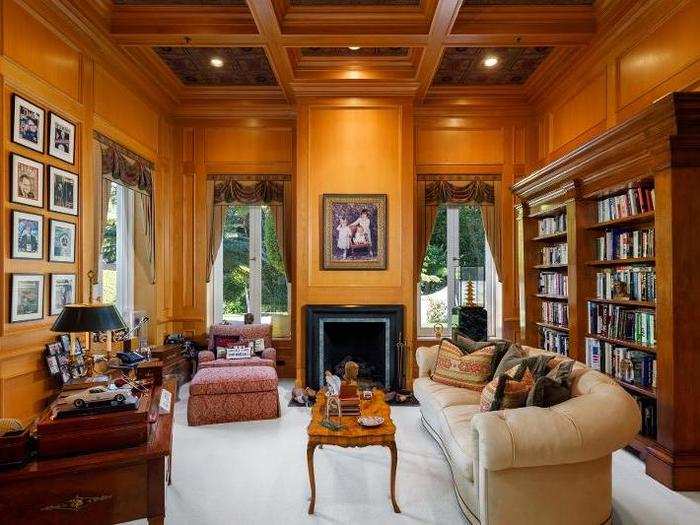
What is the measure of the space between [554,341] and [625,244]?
4.92ft

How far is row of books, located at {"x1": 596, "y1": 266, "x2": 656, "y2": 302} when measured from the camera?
3391 millimetres

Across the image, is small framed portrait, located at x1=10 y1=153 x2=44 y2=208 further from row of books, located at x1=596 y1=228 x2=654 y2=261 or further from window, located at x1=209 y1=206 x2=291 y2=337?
row of books, located at x1=596 y1=228 x2=654 y2=261

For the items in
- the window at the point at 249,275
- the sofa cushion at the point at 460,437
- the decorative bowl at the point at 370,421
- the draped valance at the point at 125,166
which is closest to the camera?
the sofa cushion at the point at 460,437

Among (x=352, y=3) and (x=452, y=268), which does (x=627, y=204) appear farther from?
(x=352, y=3)

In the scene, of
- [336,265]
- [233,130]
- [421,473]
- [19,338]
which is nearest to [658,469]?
[421,473]

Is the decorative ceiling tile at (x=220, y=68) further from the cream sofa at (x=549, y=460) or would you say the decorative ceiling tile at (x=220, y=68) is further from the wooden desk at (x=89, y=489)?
the cream sofa at (x=549, y=460)

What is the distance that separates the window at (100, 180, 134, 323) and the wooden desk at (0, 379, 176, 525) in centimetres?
353

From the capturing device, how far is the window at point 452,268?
5.95 metres

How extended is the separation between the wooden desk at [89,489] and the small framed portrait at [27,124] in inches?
98.9

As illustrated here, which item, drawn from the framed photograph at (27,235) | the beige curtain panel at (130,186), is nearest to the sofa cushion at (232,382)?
the beige curtain panel at (130,186)

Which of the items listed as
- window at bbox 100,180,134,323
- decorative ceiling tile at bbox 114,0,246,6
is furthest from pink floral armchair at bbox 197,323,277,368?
decorative ceiling tile at bbox 114,0,246,6

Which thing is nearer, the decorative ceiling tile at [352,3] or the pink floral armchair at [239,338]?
the decorative ceiling tile at [352,3]

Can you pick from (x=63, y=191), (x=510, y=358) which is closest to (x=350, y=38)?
(x=63, y=191)

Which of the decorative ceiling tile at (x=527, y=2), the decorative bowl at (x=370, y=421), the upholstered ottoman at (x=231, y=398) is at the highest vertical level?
the decorative ceiling tile at (x=527, y=2)
